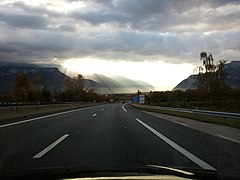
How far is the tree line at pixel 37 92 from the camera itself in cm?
9138

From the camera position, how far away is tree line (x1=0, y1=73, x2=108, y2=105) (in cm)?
9138

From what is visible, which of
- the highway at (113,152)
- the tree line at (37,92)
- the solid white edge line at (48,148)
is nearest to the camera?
the highway at (113,152)

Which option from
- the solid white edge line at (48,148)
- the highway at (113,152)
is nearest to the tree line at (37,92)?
the solid white edge line at (48,148)

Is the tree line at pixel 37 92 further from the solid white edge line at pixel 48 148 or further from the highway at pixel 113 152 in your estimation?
the highway at pixel 113 152

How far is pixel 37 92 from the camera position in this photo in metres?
103

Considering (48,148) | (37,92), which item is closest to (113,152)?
(48,148)

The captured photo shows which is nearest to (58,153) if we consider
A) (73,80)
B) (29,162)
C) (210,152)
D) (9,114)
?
(29,162)

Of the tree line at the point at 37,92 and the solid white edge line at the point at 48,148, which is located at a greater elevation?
the tree line at the point at 37,92

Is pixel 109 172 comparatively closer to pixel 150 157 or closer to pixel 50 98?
pixel 150 157

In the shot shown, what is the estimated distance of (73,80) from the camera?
136 metres

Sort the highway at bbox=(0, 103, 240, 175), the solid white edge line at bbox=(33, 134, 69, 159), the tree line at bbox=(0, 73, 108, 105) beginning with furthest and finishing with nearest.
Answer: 1. the tree line at bbox=(0, 73, 108, 105)
2. the solid white edge line at bbox=(33, 134, 69, 159)
3. the highway at bbox=(0, 103, 240, 175)

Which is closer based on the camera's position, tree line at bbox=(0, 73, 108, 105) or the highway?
the highway

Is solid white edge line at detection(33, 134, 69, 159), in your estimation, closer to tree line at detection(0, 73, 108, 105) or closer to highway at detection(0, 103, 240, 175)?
highway at detection(0, 103, 240, 175)

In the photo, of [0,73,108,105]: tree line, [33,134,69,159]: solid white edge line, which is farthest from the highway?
[0,73,108,105]: tree line
